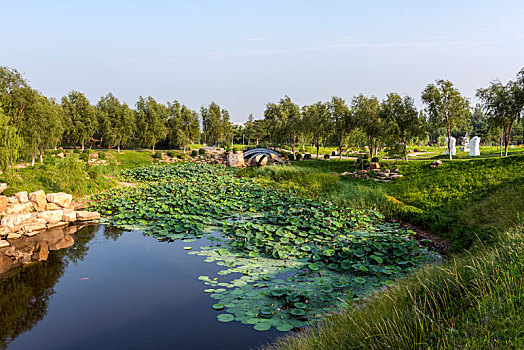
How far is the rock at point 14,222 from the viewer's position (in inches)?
531

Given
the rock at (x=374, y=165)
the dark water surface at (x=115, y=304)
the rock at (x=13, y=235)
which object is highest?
the rock at (x=374, y=165)

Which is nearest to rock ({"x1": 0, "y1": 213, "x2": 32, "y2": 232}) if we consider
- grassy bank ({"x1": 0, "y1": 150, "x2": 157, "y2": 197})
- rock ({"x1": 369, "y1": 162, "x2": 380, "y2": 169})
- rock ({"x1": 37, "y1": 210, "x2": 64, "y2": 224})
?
rock ({"x1": 37, "y1": 210, "x2": 64, "y2": 224})

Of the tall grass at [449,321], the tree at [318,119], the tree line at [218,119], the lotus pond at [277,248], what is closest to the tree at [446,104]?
the tree line at [218,119]

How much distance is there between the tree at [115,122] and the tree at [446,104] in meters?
36.7

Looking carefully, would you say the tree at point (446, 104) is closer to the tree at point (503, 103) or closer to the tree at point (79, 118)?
the tree at point (503, 103)

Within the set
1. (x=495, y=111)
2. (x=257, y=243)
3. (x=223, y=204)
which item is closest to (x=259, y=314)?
(x=257, y=243)

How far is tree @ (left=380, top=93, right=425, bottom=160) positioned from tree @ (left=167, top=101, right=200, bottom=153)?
1196 inches

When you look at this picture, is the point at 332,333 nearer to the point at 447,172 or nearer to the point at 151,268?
the point at 151,268

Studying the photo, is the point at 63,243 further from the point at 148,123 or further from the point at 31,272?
the point at 148,123

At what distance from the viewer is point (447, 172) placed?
23.6 metres

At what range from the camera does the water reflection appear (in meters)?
7.70

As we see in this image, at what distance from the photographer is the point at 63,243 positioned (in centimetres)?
1313

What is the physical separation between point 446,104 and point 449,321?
31.0 m

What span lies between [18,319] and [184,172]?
25766 mm
